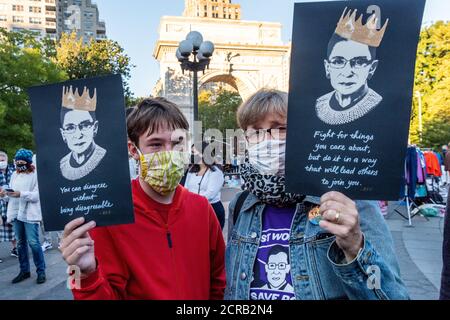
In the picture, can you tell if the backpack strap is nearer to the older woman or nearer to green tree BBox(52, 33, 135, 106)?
the older woman

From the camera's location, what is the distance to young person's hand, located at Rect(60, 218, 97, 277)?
160 cm

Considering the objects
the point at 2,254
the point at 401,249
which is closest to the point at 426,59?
the point at 401,249

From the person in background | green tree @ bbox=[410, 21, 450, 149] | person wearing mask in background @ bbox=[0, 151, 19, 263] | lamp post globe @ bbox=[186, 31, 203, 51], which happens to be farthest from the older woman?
green tree @ bbox=[410, 21, 450, 149]

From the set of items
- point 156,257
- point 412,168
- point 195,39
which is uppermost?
point 195,39

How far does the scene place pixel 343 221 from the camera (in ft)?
4.69

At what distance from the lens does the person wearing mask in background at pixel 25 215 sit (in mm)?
6480

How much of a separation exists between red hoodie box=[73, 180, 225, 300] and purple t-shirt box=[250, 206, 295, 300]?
33 cm

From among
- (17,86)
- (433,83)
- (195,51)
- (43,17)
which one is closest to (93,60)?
(17,86)

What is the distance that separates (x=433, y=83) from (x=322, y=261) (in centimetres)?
4328

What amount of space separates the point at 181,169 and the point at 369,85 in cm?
109

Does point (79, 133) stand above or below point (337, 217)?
above

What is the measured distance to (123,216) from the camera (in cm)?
168

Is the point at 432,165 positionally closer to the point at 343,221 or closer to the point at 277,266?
the point at 277,266

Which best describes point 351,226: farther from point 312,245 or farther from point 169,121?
point 169,121
